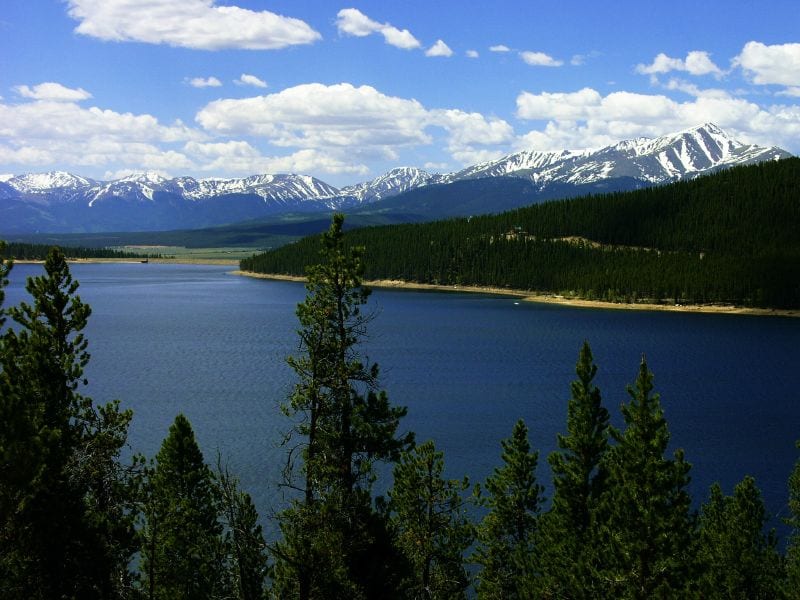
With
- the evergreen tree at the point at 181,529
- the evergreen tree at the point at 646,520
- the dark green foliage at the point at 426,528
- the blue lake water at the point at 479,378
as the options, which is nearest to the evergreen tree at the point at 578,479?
the evergreen tree at the point at 646,520

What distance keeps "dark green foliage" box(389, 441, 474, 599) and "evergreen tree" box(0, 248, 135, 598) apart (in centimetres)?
1171

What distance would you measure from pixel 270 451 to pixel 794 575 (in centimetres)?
4339

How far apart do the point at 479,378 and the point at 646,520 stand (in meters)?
72.5

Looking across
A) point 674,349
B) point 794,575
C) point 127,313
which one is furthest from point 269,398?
point 127,313

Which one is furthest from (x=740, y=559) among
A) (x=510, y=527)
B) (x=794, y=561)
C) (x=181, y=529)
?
(x=181, y=529)

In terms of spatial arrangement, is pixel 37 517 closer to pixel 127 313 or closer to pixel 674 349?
pixel 674 349

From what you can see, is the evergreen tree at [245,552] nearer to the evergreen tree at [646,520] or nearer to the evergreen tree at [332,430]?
the evergreen tree at [332,430]

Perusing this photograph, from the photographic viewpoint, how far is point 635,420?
3266 cm

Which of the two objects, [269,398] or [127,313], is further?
[127,313]

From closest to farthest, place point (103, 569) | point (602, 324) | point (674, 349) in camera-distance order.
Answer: point (103, 569) < point (674, 349) < point (602, 324)

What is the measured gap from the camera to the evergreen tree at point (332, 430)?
83.9 feet

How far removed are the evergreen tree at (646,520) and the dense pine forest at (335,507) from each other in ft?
0.26

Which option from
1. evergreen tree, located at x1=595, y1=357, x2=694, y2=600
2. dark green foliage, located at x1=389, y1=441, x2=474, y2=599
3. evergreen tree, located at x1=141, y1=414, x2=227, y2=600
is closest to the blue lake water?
evergreen tree, located at x1=141, y1=414, x2=227, y2=600

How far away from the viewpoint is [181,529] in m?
34.3
